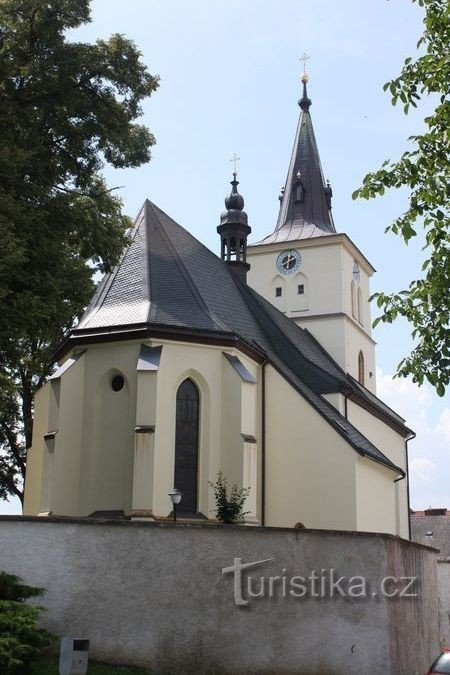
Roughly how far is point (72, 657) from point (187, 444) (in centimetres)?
1049

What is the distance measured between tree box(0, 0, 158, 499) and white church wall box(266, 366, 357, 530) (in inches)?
227

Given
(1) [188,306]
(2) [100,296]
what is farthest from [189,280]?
(2) [100,296]

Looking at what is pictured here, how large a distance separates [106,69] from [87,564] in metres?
10.4

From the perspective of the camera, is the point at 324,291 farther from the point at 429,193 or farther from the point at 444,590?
the point at 429,193

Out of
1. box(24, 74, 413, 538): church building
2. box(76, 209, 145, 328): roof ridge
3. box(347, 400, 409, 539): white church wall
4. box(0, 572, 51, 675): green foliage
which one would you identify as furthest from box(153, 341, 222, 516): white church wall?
box(0, 572, 51, 675): green foliage

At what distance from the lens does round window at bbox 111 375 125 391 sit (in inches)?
751

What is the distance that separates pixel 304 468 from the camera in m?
20.2

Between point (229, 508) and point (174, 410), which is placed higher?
point (174, 410)

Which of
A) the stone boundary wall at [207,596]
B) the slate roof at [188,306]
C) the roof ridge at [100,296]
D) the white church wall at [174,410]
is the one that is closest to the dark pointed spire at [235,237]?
the slate roof at [188,306]

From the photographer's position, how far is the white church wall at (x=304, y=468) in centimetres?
1969

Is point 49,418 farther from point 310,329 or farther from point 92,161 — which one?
point 310,329

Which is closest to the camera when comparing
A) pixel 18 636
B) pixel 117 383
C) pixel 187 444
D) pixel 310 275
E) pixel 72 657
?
pixel 72 657

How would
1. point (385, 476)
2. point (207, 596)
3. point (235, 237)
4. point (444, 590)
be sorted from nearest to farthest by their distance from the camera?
point (207, 596) < point (385, 476) < point (444, 590) < point (235, 237)

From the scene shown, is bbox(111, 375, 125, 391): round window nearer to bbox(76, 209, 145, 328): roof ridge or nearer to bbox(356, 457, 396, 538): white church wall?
bbox(76, 209, 145, 328): roof ridge
